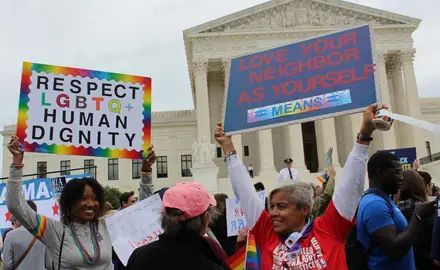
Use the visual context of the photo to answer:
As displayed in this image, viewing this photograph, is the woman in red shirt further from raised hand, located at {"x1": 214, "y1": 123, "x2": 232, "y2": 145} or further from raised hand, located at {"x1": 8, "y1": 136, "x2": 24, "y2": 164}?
raised hand, located at {"x1": 8, "y1": 136, "x2": 24, "y2": 164}

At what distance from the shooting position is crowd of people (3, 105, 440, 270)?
9.06 feet

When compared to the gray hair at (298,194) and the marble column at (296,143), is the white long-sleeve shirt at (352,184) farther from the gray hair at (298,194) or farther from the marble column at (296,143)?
the marble column at (296,143)

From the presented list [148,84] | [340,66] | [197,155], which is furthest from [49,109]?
[197,155]

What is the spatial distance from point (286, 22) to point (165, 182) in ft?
65.4

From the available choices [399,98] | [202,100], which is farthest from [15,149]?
[399,98]

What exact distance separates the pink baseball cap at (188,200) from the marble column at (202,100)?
3269cm

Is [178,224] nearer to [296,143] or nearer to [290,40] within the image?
[296,143]

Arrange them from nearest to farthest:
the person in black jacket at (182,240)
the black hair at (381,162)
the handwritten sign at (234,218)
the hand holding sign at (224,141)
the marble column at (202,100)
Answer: the person in black jacket at (182,240), the hand holding sign at (224,141), the black hair at (381,162), the handwritten sign at (234,218), the marble column at (202,100)

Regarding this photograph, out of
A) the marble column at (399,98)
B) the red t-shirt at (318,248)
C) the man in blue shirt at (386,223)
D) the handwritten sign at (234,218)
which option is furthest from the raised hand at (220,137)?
the marble column at (399,98)

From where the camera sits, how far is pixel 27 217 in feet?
11.6

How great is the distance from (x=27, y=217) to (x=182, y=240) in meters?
1.48

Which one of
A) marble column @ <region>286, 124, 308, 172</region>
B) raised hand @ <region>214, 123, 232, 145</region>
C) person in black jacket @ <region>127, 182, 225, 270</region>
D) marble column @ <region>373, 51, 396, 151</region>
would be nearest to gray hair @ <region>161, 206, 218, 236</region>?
person in black jacket @ <region>127, 182, 225, 270</region>

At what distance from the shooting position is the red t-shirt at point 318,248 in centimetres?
274

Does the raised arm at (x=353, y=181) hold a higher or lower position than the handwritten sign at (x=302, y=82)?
lower
